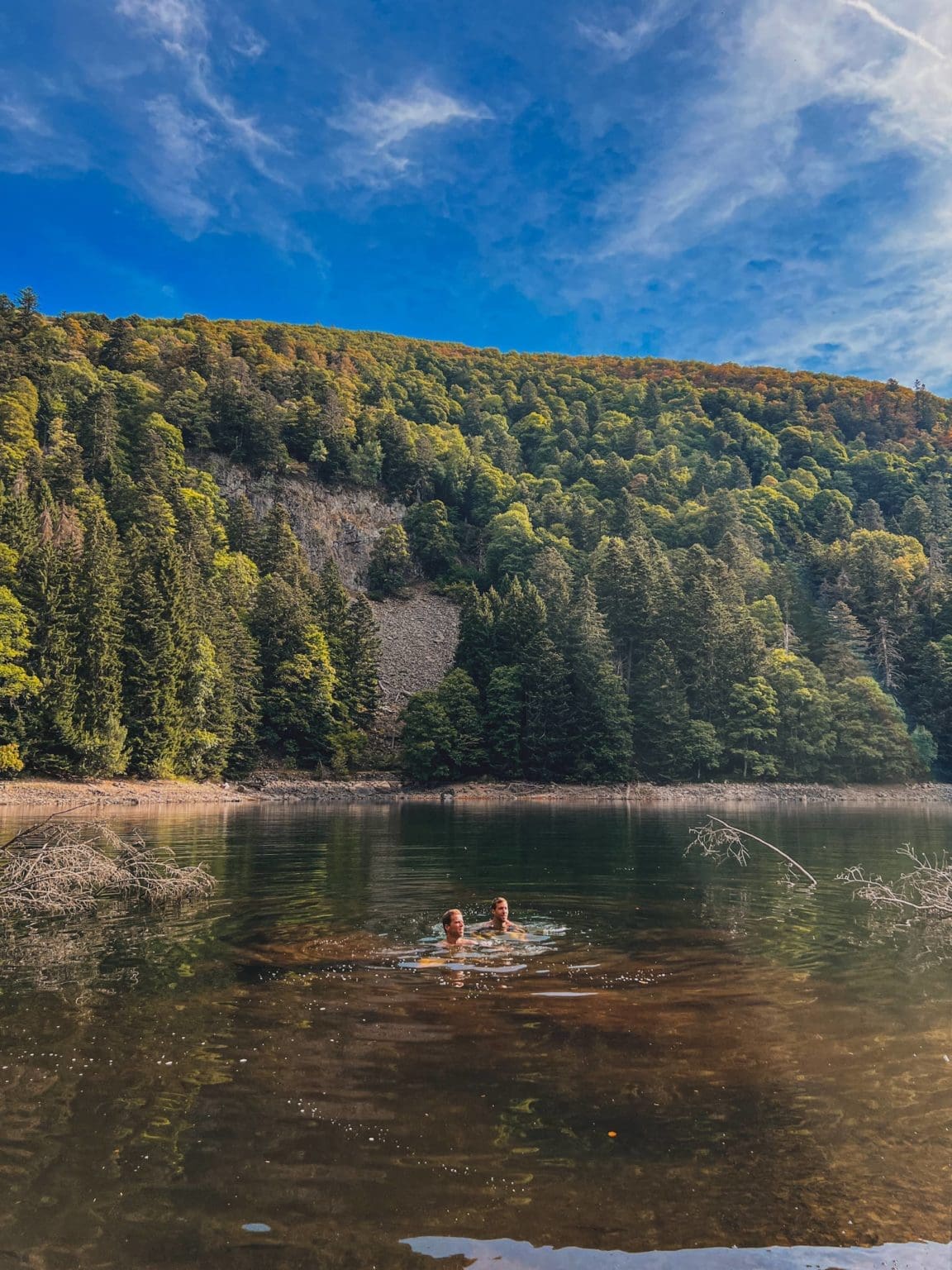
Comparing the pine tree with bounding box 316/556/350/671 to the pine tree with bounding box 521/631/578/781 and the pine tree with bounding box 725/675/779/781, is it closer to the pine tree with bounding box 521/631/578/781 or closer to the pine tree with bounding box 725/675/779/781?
the pine tree with bounding box 521/631/578/781

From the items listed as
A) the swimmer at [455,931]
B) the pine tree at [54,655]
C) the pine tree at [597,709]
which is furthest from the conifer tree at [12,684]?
the pine tree at [597,709]

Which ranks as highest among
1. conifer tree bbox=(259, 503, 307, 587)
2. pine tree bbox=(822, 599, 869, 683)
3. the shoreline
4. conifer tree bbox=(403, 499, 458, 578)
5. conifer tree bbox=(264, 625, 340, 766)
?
conifer tree bbox=(403, 499, 458, 578)

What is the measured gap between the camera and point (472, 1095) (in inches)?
324

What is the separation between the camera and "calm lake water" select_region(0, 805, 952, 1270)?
577 centimetres

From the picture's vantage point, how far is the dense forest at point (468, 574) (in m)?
67.8

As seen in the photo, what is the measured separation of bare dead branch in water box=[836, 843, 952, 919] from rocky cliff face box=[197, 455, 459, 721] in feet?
288

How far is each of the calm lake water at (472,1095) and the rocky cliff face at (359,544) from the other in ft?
313

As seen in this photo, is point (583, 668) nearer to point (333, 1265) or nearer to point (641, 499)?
point (641, 499)

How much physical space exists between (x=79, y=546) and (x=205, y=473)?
179 feet

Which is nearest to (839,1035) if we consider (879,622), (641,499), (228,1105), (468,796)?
(228,1105)

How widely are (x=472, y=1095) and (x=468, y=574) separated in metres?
133

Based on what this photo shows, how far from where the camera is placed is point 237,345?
6718 inches

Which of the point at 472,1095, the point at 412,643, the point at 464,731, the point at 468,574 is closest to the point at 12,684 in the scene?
the point at 464,731

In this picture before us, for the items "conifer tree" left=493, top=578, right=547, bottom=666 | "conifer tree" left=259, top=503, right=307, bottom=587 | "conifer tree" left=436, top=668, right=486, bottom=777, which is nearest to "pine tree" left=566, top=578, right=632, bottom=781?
"conifer tree" left=493, top=578, right=547, bottom=666
